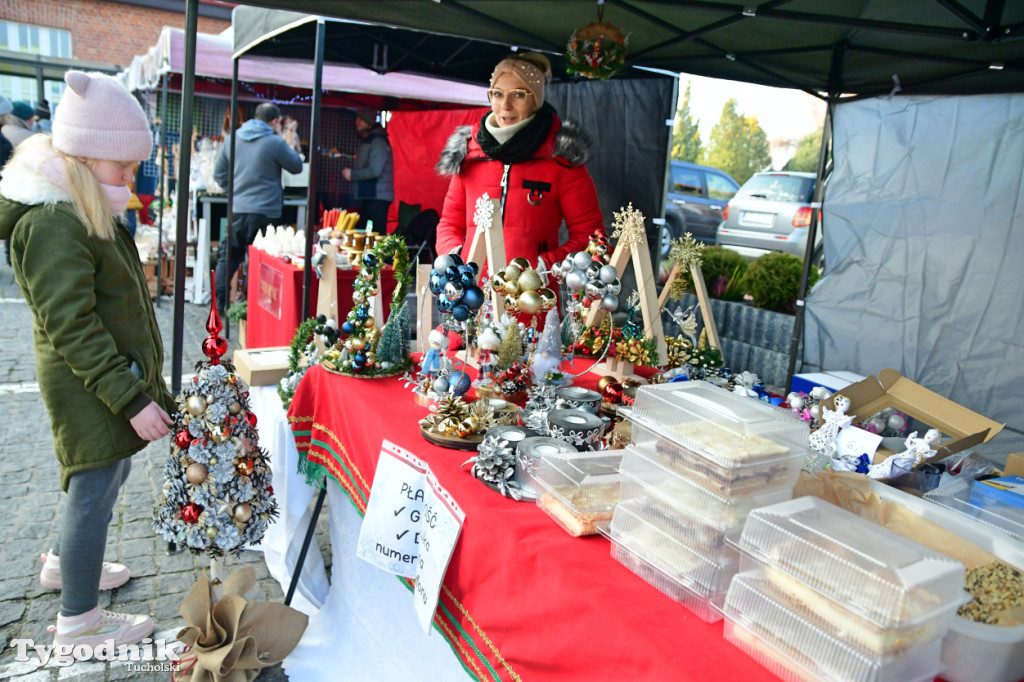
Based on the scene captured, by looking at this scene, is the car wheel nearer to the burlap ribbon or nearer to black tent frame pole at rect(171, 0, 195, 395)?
black tent frame pole at rect(171, 0, 195, 395)

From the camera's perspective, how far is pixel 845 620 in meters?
0.90

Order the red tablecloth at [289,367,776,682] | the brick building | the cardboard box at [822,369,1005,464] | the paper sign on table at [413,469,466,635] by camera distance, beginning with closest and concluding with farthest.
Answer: the red tablecloth at [289,367,776,682]
the paper sign on table at [413,469,466,635]
the cardboard box at [822,369,1005,464]
the brick building

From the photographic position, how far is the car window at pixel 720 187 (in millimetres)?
9906

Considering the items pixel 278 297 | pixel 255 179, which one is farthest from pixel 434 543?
pixel 255 179

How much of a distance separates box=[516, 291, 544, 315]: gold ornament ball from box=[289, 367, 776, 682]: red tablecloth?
1.60 ft

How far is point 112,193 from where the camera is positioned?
2113mm

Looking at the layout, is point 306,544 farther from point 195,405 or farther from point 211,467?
point 195,405

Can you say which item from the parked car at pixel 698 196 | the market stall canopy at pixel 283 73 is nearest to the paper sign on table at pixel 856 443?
the market stall canopy at pixel 283 73

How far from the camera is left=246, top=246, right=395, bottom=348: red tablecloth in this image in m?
4.73

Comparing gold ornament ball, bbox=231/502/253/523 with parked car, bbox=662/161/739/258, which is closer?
gold ornament ball, bbox=231/502/253/523

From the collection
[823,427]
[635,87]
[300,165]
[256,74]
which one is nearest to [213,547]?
[823,427]

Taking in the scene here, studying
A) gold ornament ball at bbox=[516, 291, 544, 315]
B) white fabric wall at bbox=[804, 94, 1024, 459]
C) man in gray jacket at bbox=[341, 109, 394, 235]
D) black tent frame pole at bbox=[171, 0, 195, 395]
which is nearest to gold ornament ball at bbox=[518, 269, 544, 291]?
gold ornament ball at bbox=[516, 291, 544, 315]

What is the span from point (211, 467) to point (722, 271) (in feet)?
17.7

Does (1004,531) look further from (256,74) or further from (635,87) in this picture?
(256,74)
